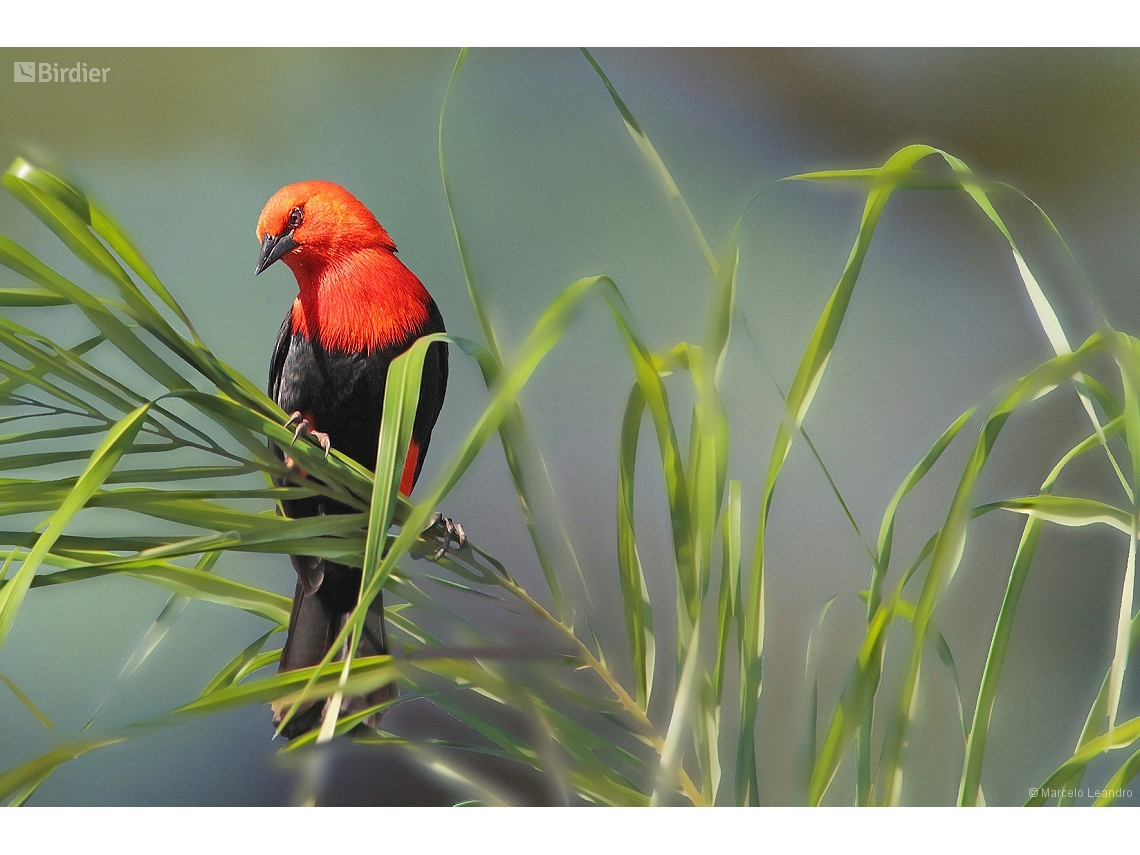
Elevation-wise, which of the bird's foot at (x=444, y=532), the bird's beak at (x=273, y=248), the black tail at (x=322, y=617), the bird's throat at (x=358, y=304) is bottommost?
the black tail at (x=322, y=617)

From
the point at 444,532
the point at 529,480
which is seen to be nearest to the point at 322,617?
the point at 444,532

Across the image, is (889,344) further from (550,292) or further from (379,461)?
(379,461)

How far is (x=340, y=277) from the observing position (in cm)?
96

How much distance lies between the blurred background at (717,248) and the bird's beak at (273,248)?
0.06 m

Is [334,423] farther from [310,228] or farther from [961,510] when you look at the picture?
[961,510]

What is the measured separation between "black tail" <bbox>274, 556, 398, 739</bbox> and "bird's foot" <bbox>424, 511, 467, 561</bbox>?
80 mm

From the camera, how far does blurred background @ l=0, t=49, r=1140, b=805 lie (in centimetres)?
99

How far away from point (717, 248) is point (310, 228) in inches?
18.2

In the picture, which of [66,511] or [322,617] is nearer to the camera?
[66,511]

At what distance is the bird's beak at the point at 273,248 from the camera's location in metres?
0.93

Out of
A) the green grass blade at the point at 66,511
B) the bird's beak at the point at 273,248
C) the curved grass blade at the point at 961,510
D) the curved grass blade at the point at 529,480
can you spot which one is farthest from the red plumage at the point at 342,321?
the curved grass blade at the point at 961,510

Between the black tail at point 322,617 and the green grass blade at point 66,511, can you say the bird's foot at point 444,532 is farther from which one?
the green grass blade at point 66,511
